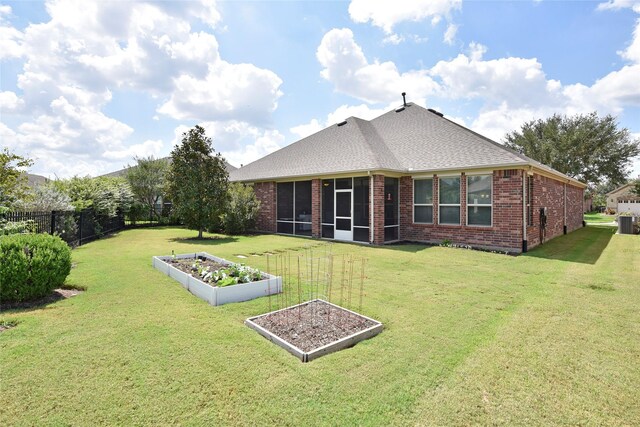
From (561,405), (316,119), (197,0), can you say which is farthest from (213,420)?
(316,119)

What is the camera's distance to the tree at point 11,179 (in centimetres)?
964

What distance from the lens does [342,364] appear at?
3420 mm

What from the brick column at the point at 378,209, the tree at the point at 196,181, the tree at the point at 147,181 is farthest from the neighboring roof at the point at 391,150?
the tree at the point at 147,181

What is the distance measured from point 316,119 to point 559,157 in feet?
89.2

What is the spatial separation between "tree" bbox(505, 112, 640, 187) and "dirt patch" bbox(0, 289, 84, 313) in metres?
38.8

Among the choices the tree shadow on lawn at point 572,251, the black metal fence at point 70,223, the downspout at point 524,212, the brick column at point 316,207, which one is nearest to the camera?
the black metal fence at point 70,223

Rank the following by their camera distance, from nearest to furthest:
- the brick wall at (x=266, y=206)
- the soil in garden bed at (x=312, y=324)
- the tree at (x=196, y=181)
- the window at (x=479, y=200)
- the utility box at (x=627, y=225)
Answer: the soil in garden bed at (x=312, y=324) → the window at (x=479, y=200) → the tree at (x=196, y=181) → the brick wall at (x=266, y=206) → the utility box at (x=627, y=225)

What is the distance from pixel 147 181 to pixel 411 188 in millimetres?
19609

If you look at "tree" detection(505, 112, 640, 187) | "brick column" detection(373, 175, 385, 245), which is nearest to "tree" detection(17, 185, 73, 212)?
"brick column" detection(373, 175, 385, 245)

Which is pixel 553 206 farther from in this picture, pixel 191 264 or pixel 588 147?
pixel 588 147

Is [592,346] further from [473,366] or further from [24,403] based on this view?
[24,403]

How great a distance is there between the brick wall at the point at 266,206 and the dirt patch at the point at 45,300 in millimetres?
11373

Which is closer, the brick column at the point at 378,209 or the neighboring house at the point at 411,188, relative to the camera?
the neighboring house at the point at 411,188

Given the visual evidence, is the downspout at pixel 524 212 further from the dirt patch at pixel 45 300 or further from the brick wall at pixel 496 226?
the dirt patch at pixel 45 300
